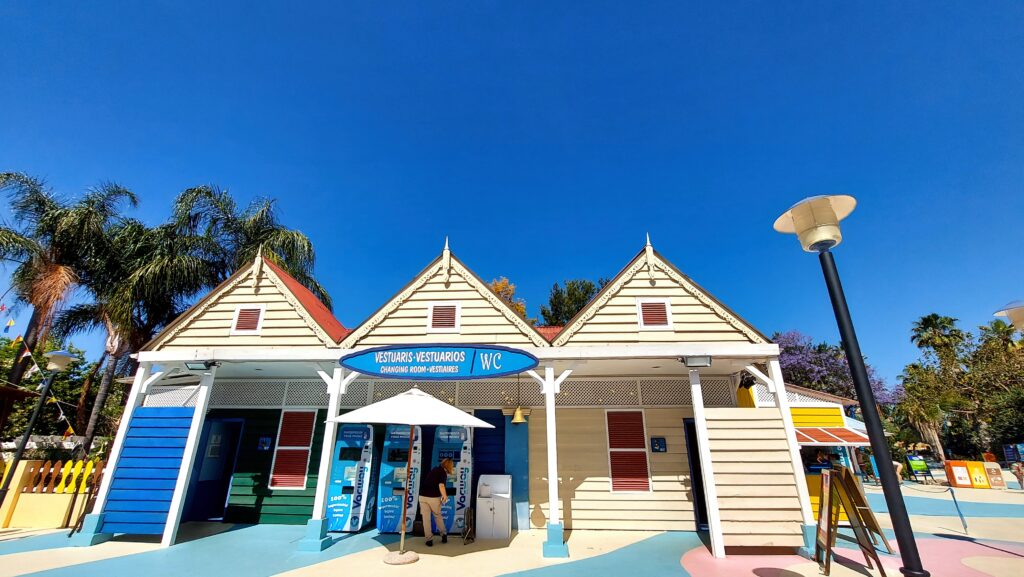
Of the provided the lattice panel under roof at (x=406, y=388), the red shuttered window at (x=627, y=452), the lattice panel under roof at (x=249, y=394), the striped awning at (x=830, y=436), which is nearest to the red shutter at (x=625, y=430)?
the red shuttered window at (x=627, y=452)

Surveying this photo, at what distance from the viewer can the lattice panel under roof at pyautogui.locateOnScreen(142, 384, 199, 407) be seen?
11.2 m

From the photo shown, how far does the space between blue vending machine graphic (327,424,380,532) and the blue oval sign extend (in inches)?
80.2

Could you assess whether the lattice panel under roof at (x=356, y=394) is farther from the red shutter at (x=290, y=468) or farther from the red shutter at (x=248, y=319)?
the red shutter at (x=248, y=319)

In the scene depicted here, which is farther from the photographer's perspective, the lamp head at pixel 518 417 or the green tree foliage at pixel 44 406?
the green tree foliage at pixel 44 406

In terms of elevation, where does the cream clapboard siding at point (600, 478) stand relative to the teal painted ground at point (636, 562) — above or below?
above

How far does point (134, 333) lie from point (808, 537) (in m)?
21.2

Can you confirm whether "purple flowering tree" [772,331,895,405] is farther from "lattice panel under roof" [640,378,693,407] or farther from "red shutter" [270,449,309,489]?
"red shutter" [270,449,309,489]

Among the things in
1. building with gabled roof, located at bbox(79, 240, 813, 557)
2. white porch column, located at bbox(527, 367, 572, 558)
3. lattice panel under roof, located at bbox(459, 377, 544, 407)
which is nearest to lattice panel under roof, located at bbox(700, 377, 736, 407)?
building with gabled roof, located at bbox(79, 240, 813, 557)

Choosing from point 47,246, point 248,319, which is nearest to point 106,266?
point 47,246

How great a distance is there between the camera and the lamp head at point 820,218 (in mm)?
4031

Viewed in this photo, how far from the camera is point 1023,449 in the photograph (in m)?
21.9

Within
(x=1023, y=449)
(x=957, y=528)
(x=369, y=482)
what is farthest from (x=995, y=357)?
(x=369, y=482)

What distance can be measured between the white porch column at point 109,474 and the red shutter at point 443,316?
5802mm

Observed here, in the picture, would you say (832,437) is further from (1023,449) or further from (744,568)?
(1023,449)
